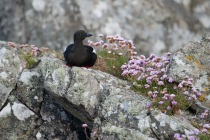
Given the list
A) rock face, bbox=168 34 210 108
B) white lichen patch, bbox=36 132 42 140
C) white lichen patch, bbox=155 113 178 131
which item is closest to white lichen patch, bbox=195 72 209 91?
rock face, bbox=168 34 210 108

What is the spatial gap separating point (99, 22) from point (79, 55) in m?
9.61

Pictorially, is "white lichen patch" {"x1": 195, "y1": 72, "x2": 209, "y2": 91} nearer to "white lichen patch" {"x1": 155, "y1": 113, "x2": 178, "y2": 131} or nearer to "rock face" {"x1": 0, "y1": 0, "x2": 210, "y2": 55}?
"white lichen patch" {"x1": 155, "y1": 113, "x2": 178, "y2": 131}

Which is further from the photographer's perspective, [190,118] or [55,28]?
[55,28]

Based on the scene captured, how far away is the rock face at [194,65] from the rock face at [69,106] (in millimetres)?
979

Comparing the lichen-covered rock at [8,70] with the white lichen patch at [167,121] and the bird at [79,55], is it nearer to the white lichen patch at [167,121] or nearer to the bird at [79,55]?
the bird at [79,55]

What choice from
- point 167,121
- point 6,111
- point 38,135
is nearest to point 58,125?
point 38,135

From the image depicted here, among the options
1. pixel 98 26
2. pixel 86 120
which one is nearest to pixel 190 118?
pixel 86 120

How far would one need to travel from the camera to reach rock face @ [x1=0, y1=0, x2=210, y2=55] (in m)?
26.2

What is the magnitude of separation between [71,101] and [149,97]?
1594 millimetres

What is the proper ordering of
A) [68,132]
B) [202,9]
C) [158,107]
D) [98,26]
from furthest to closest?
[202,9] < [98,26] < [68,132] < [158,107]

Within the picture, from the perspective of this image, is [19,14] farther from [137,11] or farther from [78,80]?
[78,80]

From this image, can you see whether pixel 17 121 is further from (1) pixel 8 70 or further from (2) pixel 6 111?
(1) pixel 8 70

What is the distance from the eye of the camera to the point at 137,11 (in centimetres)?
2670

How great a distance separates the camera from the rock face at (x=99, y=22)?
26.2m
